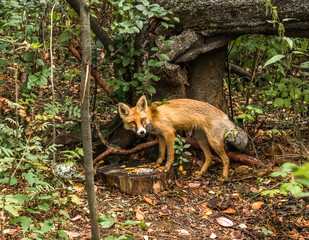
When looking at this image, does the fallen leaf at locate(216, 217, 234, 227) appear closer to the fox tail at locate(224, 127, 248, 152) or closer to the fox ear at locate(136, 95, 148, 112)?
the fox tail at locate(224, 127, 248, 152)

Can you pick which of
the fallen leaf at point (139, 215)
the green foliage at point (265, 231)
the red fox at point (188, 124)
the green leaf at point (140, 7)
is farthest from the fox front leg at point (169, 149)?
the green leaf at point (140, 7)

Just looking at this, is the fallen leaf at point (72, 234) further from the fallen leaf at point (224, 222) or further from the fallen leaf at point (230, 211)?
the fallen leaf at point (230, 211)

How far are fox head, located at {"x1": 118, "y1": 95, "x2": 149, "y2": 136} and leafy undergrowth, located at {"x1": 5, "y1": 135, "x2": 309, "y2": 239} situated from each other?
1.03 metres

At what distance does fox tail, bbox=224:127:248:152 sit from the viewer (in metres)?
5.97

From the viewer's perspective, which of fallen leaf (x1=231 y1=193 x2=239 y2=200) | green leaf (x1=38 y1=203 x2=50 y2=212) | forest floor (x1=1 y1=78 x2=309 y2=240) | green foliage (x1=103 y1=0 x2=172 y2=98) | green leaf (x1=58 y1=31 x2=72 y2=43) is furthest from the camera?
green leaf (x1=58 y1=31 x2=72 y2=43)

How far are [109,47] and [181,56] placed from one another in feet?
3.77

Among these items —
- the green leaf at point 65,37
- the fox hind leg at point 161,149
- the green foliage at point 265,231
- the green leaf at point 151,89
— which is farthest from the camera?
the fox hind leg at point 161,149

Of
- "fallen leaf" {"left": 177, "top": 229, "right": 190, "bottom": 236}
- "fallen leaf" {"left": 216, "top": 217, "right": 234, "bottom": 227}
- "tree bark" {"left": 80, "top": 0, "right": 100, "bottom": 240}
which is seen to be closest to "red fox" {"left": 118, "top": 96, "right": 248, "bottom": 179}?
"fallen leaf" {"left": 216, "top": 217, "right": 234, "bottom": 227}

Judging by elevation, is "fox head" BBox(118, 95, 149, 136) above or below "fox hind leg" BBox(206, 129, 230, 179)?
above

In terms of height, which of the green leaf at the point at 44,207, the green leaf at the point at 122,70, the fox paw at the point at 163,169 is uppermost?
the green leaf at the point at 122,70

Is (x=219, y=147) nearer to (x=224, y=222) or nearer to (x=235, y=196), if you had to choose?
(x=235, y=196)

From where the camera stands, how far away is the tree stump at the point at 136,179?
17.7ft

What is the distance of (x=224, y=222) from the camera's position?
4.82 m

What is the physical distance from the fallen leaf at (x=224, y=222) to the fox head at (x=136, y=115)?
1.72m
